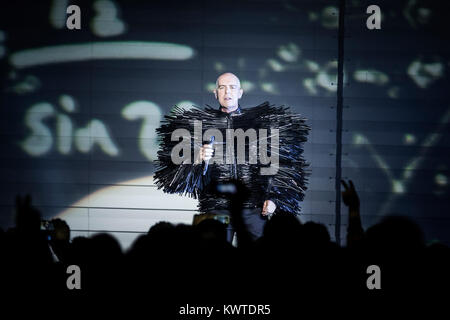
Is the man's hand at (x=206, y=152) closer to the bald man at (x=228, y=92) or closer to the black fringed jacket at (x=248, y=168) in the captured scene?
the black fringed jacket at (x=248, y=168)

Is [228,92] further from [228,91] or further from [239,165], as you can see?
[239,165]

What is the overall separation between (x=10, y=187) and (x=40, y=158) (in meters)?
0.38

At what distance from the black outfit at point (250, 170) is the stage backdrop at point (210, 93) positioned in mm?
247

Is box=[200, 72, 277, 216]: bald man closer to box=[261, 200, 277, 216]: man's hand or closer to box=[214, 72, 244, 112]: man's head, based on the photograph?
box=[214, 72, 244, 112]: man's head

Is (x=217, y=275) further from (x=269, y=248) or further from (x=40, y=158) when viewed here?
(x=40, y=158)

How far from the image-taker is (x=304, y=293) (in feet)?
5.71

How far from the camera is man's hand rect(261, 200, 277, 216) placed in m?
3.42

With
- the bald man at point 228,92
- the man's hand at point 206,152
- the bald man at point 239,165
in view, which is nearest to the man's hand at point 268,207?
the bald man at point 239,165

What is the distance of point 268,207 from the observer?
11.2ft

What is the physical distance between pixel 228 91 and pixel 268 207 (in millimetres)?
951

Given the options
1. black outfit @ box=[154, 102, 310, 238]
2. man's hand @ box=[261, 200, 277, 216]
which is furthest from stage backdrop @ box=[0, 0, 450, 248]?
man's hand @ box=[261, 200, 277, 216]

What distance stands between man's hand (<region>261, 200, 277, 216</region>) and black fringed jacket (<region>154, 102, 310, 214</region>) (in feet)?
0.22

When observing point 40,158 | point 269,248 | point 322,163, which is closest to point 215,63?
point 322,163

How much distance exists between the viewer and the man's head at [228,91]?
142 inches
